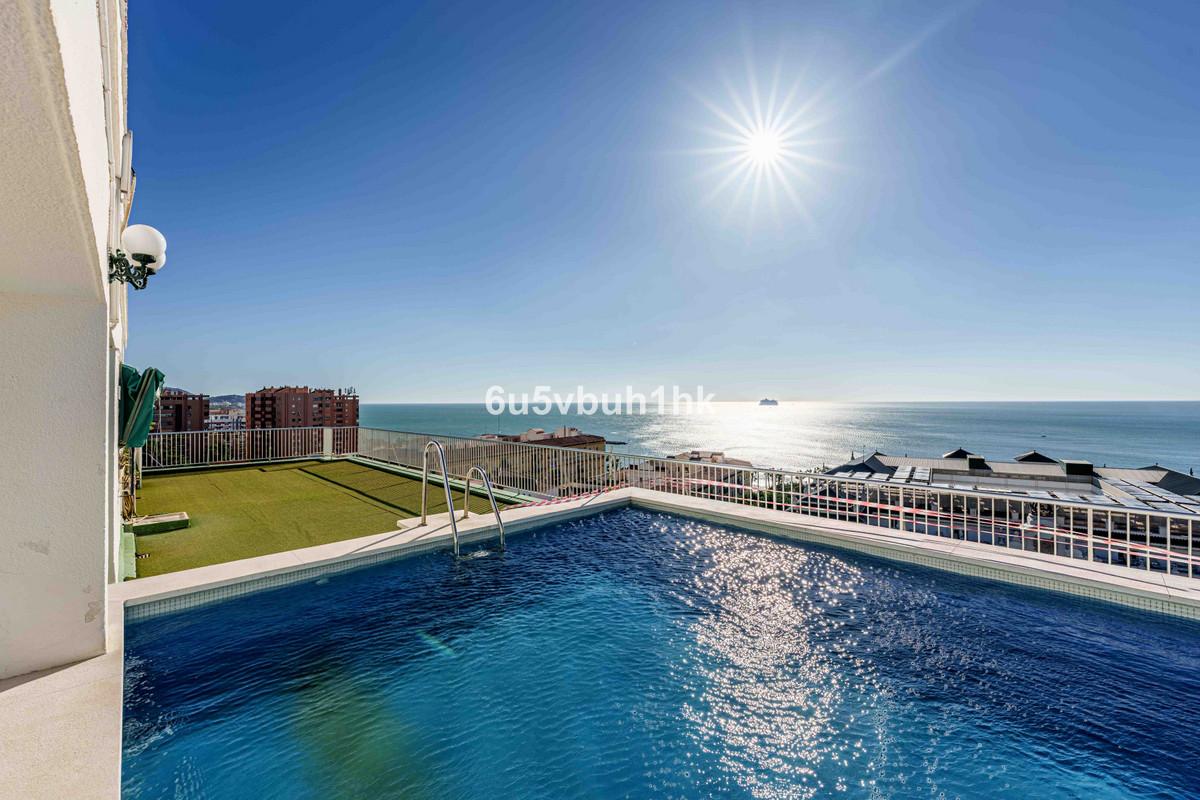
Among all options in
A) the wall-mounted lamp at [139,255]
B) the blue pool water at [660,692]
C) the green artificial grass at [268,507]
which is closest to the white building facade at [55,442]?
the blue pool water at [660,692]

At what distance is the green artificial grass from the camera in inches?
196

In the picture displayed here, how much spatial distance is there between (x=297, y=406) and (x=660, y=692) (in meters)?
43.7

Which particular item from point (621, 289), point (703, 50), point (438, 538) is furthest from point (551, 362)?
point (438, 538)

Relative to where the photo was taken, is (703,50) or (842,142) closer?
(703,50)

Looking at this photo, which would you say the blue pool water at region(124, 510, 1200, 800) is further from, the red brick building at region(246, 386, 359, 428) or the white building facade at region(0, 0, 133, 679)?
the red brick building at region(246, 386, 359, 428)

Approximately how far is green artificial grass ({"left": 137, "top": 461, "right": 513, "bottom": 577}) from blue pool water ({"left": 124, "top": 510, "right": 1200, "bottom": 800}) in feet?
4.07

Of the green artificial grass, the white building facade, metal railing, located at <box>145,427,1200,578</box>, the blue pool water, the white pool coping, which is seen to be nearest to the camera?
the white pool coping

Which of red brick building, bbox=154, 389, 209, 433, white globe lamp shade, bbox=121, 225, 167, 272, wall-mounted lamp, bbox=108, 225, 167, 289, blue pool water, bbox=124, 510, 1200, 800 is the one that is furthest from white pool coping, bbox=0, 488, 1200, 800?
red brick building, bbox=154, 389, 209, 433

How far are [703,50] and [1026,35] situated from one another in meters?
5.74

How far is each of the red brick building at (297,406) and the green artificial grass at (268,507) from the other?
82.1 ft

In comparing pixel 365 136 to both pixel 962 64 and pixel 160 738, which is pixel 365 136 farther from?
pixel 962 64

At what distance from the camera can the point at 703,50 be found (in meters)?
8.98

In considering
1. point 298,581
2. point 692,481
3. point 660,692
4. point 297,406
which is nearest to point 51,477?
point 298,581

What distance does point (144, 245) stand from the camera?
140 inches
